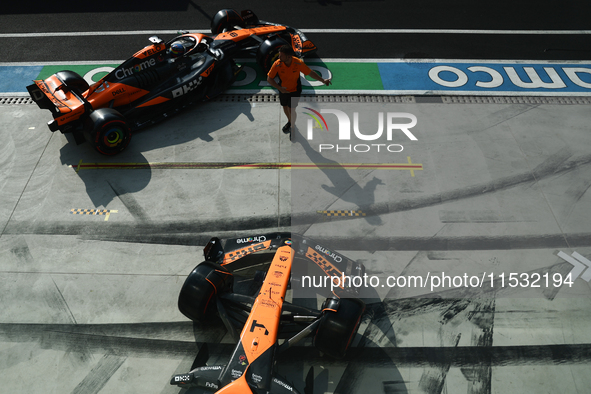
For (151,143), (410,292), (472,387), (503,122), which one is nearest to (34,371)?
(151,143)

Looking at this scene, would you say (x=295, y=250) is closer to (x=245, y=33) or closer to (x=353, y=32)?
(x=245, y=33)

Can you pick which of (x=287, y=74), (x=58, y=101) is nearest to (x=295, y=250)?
(x=287, y=74)

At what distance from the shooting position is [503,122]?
8.73 meters

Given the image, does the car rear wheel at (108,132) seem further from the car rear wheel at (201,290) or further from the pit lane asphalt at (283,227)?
the car rear wheel at (201,290)

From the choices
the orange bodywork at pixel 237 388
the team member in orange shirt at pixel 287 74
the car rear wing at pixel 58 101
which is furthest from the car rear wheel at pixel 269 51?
the orange bodywork at pixel 237 388

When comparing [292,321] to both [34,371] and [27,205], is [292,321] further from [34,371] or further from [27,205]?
[27,205]

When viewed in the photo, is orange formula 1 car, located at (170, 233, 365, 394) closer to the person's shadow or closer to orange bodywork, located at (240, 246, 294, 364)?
orange bodywork, located at (240, 246, 294, 364)

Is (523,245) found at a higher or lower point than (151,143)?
lower

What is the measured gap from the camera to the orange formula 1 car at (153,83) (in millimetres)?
7586

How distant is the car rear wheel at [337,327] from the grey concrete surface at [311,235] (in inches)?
18.7

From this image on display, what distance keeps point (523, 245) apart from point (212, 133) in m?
6.06

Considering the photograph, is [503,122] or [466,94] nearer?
[503,122]

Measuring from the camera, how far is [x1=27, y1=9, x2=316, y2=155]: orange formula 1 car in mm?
7586

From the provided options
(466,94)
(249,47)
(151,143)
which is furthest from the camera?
(249,47)
